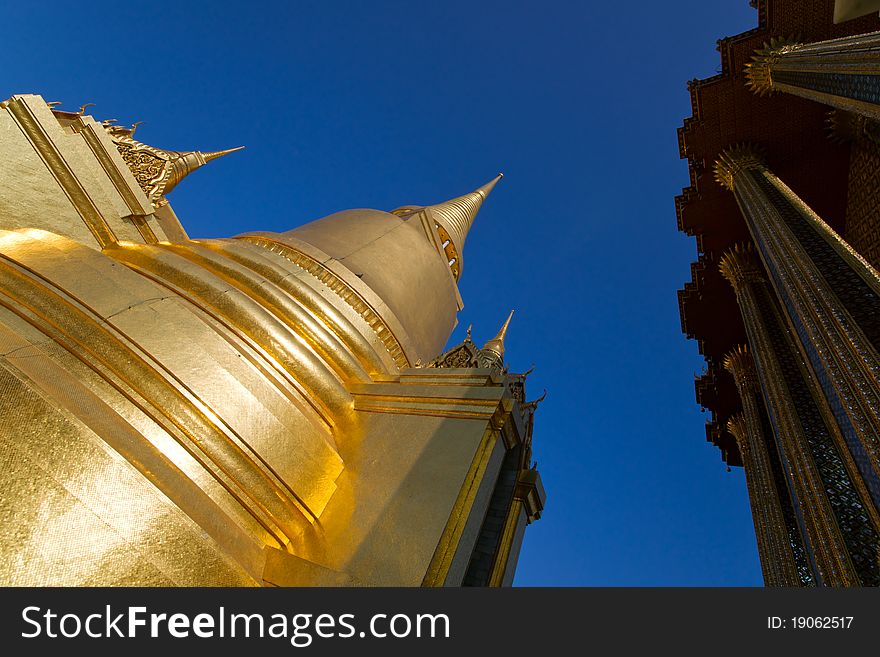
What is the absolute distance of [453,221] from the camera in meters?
8.88

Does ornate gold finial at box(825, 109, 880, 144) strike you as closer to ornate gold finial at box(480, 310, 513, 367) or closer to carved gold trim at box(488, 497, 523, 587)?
ornate gold finial at box(480, 310, 513, 367)

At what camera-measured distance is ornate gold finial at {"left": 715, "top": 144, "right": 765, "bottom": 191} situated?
8711mm

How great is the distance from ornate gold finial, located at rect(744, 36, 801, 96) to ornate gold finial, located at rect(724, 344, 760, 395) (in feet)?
15.6

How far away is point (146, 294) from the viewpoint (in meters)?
4.05

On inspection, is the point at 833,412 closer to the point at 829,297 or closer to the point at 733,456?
the point at 829,297

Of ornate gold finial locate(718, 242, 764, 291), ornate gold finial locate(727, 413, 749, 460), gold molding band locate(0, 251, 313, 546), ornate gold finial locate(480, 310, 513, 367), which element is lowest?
gold molding band locate(0, 251, 313, 546)

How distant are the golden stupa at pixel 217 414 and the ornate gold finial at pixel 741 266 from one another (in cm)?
632

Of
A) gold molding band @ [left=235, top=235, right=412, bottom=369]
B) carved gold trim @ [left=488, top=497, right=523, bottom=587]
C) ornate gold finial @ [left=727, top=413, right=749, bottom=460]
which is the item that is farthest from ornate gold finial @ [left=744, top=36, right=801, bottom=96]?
carved gold trim @ [left=488, top=497, right=523, bottom=587]

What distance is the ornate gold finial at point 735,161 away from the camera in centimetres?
871

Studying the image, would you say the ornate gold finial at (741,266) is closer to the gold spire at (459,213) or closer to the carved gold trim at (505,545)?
the gold spire at (459,213)

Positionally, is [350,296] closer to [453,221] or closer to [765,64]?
[453,221]

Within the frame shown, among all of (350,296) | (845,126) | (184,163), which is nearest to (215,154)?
(184,163)

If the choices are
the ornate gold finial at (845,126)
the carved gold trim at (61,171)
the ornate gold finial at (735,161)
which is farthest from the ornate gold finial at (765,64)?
the carved gold trim at (61,171)

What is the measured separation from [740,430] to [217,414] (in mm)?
11120
